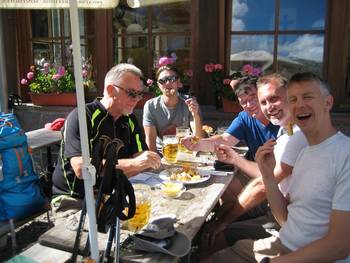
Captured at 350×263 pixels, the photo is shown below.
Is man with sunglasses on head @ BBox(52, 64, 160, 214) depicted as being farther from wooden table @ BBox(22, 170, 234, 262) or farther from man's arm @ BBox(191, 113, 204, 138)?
man's arm @ BBox(191, 113, 204, 138)

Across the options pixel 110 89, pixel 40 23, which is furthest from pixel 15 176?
pixel 40 23

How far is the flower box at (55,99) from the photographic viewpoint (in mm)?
5641

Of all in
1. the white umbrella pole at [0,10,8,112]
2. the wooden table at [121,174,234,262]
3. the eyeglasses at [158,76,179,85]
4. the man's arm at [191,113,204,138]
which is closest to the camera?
the wooden table at [121,174,234,262]

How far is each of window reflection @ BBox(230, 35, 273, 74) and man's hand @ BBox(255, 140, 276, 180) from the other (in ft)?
11.3

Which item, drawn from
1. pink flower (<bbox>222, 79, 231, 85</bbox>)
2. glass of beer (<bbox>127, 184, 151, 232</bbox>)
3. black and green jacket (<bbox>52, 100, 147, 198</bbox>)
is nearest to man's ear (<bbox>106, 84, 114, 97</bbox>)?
black and green jacket (<bbox>52, 100, 147, 198</bbox>)

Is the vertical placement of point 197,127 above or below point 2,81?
below

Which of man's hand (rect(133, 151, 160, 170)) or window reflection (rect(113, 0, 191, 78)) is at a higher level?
window reflection (rect(113, 0, 191, 78))

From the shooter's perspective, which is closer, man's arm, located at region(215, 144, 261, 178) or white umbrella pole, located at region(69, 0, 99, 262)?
white umbrella pole, located at region(69, 0, 99, 262)

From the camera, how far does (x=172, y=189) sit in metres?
2.07

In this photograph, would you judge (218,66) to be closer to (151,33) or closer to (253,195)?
(151,33)

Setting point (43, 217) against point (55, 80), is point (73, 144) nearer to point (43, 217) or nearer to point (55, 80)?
point (43, 217)

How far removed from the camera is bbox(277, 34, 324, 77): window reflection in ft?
16.3

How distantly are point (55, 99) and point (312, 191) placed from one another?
15.5ft

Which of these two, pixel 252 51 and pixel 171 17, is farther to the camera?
pixel 171 17
